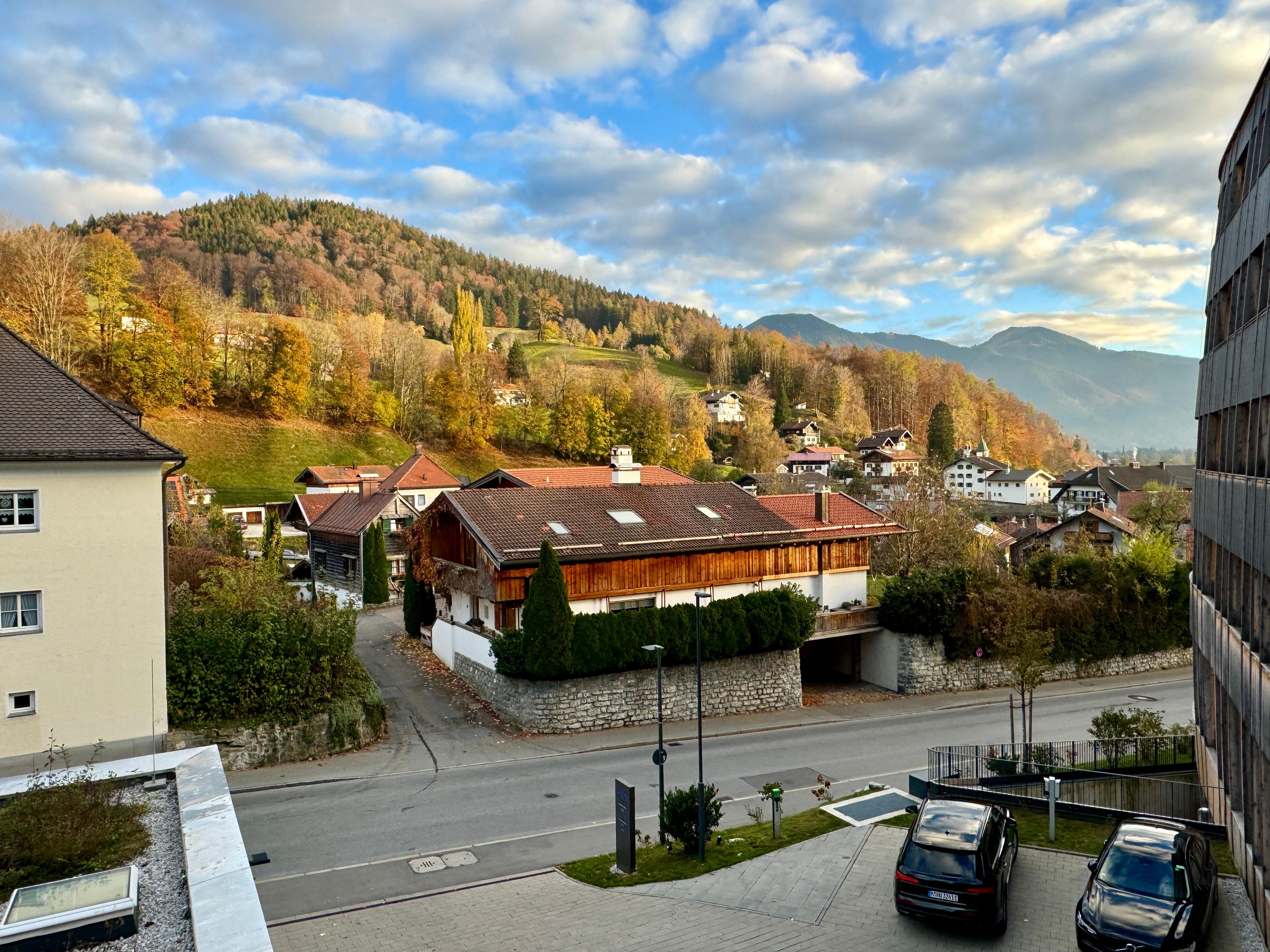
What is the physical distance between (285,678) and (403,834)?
635 cm

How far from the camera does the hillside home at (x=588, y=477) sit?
33.4 metres

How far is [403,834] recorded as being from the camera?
16672mm

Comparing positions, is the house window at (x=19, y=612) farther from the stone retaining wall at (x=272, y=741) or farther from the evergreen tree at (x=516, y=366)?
the evergreen tree at (x=516, y=366)

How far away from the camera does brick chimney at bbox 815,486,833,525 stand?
31.8 meters

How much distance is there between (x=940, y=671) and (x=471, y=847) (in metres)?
21.8

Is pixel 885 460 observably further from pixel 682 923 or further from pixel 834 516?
pixel 682 923

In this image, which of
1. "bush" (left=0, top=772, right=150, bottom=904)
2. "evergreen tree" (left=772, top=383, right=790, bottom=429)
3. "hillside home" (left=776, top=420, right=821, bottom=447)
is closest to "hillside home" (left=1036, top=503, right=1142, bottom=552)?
"bush" (left=0, top=772, right=150, bottom=904)

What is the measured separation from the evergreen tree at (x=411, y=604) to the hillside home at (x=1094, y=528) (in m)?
43.8

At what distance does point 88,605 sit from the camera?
18703mm

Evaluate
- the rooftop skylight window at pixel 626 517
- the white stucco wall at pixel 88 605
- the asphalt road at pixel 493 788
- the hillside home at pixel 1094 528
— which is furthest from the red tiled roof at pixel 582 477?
the hillside home at pixel 1094 528

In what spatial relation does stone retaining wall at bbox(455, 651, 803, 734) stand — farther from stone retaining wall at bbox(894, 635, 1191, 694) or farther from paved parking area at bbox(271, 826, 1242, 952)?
paved parking area at bbox(271, 826, 1242, 952)

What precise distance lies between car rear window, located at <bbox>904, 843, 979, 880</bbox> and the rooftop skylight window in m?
16.9

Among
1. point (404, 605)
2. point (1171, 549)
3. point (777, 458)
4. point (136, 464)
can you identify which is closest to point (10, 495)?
point (136, 464)

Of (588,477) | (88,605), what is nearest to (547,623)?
(88,605)
